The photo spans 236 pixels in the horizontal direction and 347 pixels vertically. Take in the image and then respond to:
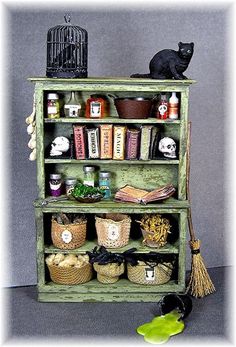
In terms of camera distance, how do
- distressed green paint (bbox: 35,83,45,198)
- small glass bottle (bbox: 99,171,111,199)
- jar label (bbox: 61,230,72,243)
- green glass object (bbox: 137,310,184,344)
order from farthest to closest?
small glass bottle (bbox: 99,171,111,199) → jar label (bbox: 61,230,72,243) → distressed green paint (bbox: 35,83,45,198) → green glass object (bbox: 137,310,184,344)

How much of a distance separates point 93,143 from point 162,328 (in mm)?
1162

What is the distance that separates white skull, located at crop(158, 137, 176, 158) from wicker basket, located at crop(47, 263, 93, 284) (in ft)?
2.70

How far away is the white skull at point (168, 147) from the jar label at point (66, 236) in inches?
29.3

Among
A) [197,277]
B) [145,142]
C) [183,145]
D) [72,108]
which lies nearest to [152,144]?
[145,142]

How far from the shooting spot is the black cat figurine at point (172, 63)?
4.15 m

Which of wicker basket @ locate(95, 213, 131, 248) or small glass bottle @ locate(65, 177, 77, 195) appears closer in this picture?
wicker basket @ locate(95, 213, 131, 248)

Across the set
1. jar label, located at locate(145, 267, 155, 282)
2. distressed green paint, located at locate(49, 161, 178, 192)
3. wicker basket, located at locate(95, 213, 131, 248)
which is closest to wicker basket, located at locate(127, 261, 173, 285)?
jar label, located at locate(145, 267, 155, 282)

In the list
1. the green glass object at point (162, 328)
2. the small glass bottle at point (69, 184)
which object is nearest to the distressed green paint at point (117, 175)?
the small glass bottle at point (69, 184)

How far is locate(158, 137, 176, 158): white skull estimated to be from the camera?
427 cm

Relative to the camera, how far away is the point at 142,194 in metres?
4.30

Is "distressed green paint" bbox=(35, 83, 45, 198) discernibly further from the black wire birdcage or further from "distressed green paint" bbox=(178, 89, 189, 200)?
"distressed green paint" bbox=(178, 89, 189, 200)

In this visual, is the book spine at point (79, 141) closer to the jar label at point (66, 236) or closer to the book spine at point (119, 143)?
the book spine at point (119, 143)

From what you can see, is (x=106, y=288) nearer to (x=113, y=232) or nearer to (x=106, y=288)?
(x=106, y=288)

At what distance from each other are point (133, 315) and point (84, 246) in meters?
0.53
